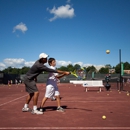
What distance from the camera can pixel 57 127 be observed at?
168 inches

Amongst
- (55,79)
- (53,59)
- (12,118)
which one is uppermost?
(53,59)

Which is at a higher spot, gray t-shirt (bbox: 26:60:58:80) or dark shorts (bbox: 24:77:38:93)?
gray t-shirt (bbox: 26:60:58:80)

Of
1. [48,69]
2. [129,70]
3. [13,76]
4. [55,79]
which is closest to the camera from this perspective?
[48,69]

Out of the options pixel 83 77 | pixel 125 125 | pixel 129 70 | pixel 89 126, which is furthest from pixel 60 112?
pixel 129 70

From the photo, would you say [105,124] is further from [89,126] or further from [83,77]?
[83,77]

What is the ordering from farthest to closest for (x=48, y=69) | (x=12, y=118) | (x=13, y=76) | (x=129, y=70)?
1. (x=129, y=70)
2. (x=13, y=76)
3. (x=48, y=69)
4. (x=12, y=118)

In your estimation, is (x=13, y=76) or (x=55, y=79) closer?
(x=55, y=79)

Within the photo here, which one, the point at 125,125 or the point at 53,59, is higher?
the point at 53,59

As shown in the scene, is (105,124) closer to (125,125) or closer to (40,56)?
(125,125)

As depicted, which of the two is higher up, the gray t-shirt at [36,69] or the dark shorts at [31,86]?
the gray t-shirt at [36,69]

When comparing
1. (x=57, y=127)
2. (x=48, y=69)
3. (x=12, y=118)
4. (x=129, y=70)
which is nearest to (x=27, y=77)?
(x=48, y=69)

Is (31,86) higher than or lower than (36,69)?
lower

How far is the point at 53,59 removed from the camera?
250 inches

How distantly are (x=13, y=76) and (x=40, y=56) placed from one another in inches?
1437
